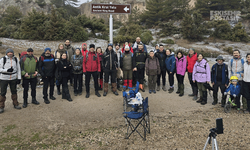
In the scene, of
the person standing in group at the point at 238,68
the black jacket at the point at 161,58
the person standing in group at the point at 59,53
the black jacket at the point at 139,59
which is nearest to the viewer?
the person standing in group at the point at 238,68

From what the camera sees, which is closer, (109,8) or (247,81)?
(247,81)

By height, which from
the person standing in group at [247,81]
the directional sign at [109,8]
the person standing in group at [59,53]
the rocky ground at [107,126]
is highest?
the directional sign at [109,8]

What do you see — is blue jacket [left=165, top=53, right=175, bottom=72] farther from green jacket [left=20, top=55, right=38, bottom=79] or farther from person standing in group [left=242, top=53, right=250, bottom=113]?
green jacket [left=20, top=55, right=38, bottom=79]

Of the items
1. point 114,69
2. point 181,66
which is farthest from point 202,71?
point 114,69

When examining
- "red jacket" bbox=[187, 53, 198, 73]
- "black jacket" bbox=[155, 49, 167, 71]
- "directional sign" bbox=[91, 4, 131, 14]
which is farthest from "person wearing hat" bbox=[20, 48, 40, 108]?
"red jacket" bbox=[187, 53, 198, 73]

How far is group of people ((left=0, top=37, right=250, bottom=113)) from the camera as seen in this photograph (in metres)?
5.20

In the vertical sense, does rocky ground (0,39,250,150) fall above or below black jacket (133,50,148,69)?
below

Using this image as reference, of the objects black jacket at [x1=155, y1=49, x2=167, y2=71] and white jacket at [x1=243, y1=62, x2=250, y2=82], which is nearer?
white jacket at [x1=243, y1=62, x2=250, y2=82]

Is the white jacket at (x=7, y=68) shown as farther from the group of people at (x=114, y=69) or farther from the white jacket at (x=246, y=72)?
the white jacket at (x=246, y=72)

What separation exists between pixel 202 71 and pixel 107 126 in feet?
13.1

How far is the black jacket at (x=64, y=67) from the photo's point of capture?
588 centimetres

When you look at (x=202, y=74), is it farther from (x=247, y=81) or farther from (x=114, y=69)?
(x=114, y=69)

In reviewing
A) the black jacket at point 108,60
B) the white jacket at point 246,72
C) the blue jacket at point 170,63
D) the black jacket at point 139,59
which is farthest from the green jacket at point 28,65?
the white jacket at point 246,72

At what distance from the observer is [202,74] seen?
5.94 meters
